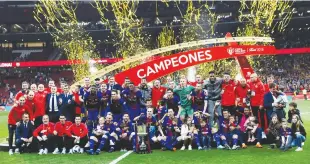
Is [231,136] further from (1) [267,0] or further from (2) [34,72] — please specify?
(2) [34,72]

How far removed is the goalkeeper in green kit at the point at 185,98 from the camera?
39.5 feet

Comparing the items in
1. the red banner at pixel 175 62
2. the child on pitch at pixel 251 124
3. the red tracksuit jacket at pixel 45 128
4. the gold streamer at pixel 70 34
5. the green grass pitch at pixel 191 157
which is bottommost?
the green grass pitch at pixel 191 157

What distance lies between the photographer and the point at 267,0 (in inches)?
1465

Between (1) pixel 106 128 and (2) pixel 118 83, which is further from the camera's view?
(2) pixel 118 83

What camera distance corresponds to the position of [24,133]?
1142cm

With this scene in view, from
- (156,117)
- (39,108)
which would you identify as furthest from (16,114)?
(156,117)

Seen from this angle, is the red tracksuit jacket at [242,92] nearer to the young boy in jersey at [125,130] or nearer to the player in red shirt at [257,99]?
the player in red shirt at [257,99]

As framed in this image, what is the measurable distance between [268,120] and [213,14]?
121 ft

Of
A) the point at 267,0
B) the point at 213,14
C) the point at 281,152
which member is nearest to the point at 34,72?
the point at 213,14

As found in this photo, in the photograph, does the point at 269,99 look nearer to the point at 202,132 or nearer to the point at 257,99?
the point at 257,99

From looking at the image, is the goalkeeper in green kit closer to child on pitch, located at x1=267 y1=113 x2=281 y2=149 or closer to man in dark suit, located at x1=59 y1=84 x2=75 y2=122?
child on pitch, located at x1=267 y1=113 x2=281 y2=149

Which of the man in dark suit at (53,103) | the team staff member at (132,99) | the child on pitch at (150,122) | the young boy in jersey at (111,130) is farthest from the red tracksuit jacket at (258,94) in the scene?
the man in dark suit at (53,103)

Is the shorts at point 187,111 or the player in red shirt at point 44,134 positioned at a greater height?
the shorts at point 187,111

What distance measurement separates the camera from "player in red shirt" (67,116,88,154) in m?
11.3
